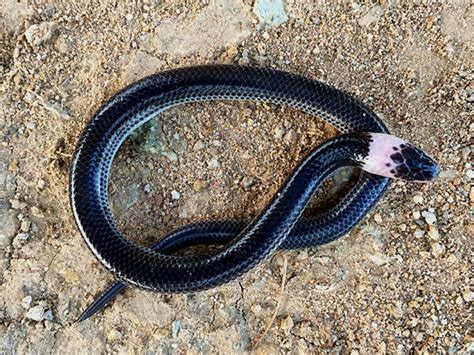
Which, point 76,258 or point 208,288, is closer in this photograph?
point 208,288

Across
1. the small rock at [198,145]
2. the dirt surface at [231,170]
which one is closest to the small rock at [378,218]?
the dirt surface at [231,170]

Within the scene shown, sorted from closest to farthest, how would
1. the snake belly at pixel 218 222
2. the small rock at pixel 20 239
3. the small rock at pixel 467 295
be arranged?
1. the snake belly at pixel 218 222
2. the small rock at pixel 467 295
3. the small rock at pixel 20 239

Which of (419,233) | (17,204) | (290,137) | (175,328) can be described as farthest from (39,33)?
(419,233)

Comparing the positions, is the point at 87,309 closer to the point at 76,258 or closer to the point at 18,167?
the point at 76,258

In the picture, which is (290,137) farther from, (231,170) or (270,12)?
(270,12)

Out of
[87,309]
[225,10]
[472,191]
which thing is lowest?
[87,309]

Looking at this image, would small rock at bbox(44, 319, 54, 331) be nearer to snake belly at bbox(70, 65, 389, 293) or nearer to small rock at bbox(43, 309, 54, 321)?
small rock at bbox(43, 309, 54, 321)

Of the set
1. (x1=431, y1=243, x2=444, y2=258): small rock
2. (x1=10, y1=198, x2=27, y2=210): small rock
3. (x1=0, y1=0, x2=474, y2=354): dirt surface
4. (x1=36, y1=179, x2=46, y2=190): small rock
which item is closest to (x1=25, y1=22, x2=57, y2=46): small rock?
(x1=0, y1=0, x2=474, y2=354): dirt surface

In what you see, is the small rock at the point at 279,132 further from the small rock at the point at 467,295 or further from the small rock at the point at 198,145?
the small rock at the point at 467,295

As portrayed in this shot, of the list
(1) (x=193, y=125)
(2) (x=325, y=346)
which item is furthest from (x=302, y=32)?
(2) (x=325, y=346)
